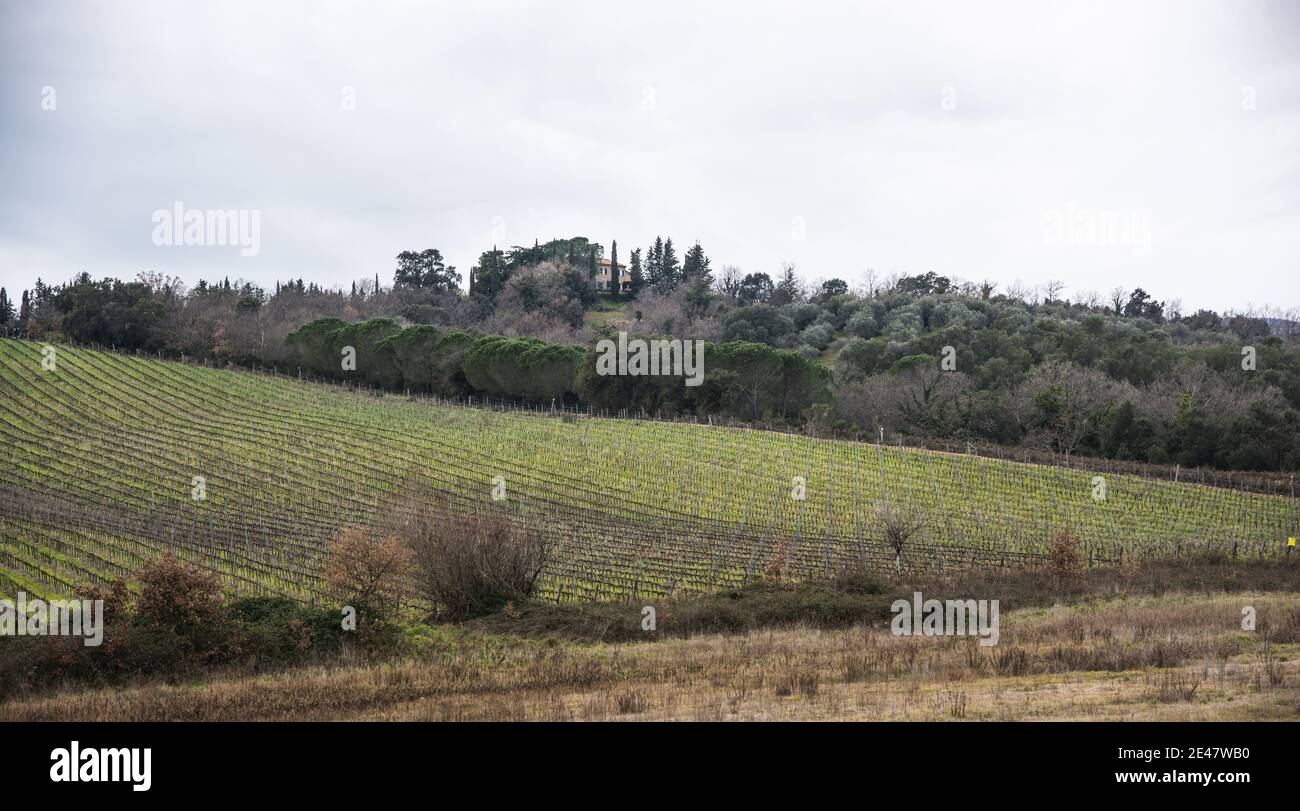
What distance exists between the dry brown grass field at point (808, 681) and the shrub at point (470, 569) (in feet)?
13.7

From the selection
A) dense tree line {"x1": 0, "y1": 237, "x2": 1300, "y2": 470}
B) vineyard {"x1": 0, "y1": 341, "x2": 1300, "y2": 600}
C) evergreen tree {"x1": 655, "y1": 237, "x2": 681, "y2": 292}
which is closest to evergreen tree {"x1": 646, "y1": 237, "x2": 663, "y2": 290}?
evergreen tree {"x1": 655, "y1": 237, "x2": 681, "y2": 292}

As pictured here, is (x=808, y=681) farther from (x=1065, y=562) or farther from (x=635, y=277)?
(x=635, y=277)

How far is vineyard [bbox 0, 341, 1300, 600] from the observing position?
35250 millimetres

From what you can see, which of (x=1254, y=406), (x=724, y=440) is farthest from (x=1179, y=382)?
(x=724, y=440)

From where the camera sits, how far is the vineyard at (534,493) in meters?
35.2

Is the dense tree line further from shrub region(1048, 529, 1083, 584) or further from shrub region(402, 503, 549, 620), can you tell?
shrub region(402, 503, 549, 620)

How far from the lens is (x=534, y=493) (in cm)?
5044

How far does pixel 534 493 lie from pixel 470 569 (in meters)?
23.0

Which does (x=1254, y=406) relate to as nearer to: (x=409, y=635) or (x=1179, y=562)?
(x=1179, y=562)

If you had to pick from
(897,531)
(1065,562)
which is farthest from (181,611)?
(1065,562)

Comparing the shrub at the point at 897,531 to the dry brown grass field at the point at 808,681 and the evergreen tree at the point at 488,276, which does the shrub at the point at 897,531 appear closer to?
the dry brown grass field at the point at 808,681

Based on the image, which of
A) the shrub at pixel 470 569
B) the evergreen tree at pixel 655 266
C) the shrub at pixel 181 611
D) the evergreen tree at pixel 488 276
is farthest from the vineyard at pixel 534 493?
the evergreen tree at pixel 655 266
